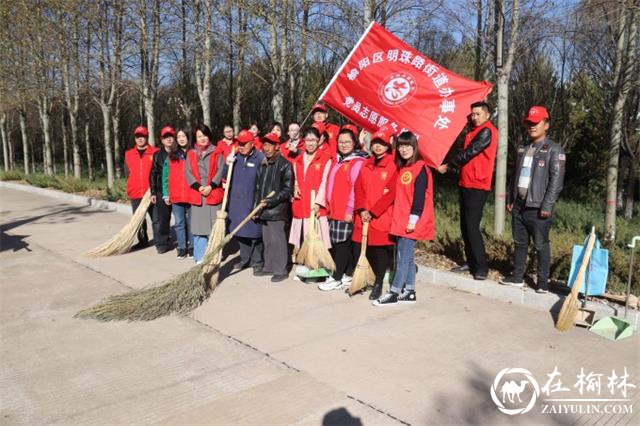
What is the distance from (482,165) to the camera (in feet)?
16.7

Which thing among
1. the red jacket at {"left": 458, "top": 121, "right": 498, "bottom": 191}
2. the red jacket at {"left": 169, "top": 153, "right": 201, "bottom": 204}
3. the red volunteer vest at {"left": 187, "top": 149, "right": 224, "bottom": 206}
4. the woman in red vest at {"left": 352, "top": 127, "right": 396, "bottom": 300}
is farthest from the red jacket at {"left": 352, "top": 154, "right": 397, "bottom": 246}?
the red jacket at {"left": 169, "top": 153, "right": 201, "bottom": 204}

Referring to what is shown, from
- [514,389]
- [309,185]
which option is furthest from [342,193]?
[514,389]

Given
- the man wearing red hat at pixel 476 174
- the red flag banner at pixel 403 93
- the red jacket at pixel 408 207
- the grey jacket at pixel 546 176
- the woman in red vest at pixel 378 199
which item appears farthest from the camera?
the red flag banner at pixel 403 93

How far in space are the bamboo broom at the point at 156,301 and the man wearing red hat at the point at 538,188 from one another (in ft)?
10.1

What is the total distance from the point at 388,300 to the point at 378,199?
948 millimetres

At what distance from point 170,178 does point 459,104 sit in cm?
370

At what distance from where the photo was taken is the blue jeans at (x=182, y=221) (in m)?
6.88

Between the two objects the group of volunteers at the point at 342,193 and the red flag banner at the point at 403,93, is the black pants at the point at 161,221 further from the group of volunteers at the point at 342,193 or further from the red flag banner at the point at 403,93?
the red flag banner at the point at 403,93

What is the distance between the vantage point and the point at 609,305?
14.5 ft

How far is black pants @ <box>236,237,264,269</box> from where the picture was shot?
20.4 ft

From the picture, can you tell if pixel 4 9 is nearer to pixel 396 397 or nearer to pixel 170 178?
pixel 170 178

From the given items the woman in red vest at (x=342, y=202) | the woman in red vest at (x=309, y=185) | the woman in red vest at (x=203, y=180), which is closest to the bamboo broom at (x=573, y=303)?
the woman in red vest at (x=342, y=202)

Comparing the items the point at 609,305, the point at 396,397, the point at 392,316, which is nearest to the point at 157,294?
the point at 392,316

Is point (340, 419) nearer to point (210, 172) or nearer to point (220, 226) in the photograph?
point (220, 226)
